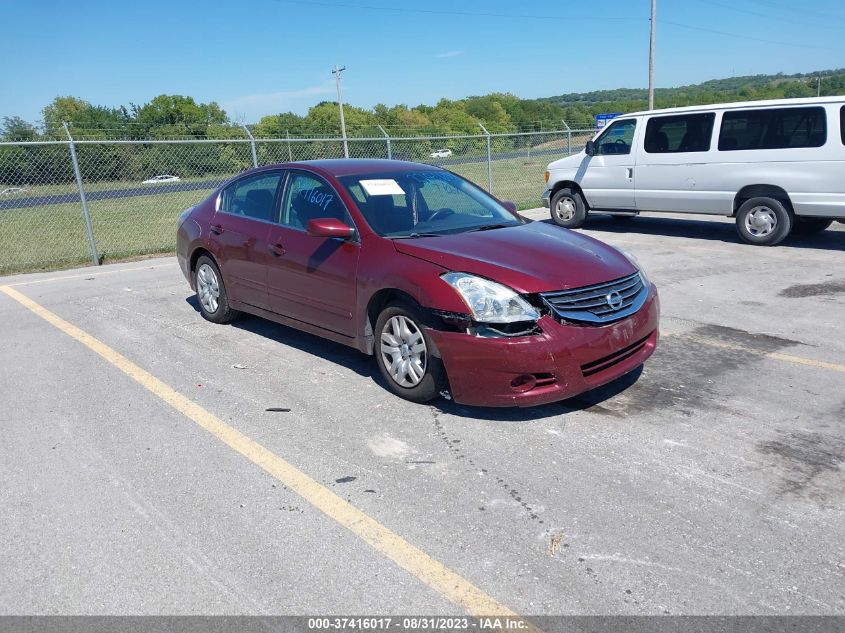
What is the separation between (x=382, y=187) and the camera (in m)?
5.32

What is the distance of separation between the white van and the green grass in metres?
4.05

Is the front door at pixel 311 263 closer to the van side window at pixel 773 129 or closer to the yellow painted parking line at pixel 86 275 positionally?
the yellow painted parking line at pixel 86 275

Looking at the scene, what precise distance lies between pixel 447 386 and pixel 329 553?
154cm

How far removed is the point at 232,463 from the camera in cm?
384

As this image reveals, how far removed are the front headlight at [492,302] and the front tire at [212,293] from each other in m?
3.03

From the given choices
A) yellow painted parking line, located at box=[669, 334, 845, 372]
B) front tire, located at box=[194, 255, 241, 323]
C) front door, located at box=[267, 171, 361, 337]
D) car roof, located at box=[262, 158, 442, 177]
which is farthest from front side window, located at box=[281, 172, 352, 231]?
yellow painted parking line, located at box=[669, 334, 845, 372]

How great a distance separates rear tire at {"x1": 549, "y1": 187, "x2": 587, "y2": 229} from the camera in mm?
12352

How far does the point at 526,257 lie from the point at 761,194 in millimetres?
6998

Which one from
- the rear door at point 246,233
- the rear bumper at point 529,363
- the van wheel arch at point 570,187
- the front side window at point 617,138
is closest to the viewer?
the rear bumper at point 529,363

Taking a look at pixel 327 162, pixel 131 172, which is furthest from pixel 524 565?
pixel 131 172

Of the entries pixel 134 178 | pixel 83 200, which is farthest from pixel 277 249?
pixel 134 178

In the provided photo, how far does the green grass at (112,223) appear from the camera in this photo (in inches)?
463

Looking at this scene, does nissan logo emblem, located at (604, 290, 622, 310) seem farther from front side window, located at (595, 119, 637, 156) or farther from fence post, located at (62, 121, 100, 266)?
fence post, located at (62, 121, 100, 266)

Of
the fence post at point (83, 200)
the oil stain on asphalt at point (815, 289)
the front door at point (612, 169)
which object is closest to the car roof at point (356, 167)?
the oil stain on asphalt at point (815, 289)
